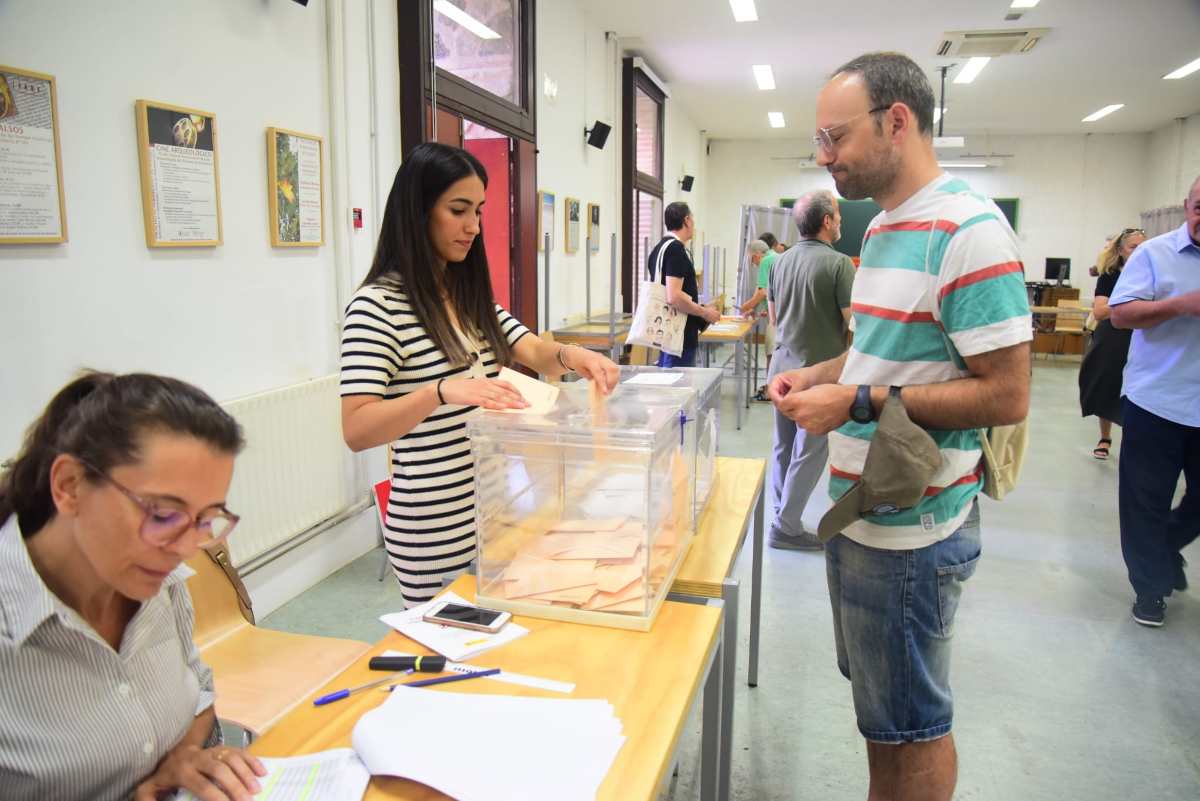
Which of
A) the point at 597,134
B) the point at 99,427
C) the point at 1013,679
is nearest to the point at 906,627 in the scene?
the point at 99,427

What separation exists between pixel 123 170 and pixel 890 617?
7.65 feet

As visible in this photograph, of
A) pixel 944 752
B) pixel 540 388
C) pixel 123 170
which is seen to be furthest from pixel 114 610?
pixel 123 170

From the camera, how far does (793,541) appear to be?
3.91 meters

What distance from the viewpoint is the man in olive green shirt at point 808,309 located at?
351 centimetres

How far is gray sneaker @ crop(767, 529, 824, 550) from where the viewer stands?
12.7 feet

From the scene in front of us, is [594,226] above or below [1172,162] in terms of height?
below

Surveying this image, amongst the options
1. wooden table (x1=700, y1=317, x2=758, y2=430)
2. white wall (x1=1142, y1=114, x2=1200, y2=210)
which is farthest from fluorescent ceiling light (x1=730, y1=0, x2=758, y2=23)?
white wall (x1=1142, y1=114, x2=1200, y2=210)

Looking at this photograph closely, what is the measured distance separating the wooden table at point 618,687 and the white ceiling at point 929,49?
6.24 metres

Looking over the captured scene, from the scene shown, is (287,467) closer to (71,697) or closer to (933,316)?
(71,697)

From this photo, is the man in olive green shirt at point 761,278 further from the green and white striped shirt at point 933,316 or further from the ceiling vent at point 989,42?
the green and white striped shirt at point 933,316

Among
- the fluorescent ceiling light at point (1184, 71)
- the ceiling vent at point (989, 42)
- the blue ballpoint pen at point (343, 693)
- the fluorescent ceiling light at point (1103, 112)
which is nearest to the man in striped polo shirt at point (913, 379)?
the blue ballpoint pen at point (343, 693)

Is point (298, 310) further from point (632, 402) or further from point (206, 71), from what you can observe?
point (632, 402)

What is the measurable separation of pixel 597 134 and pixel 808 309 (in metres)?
3.80

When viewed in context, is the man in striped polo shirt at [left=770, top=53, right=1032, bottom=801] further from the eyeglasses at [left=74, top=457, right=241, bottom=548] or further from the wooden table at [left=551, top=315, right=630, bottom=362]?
the wooden table at [left=551, top=315, right=630, bottom=362]
